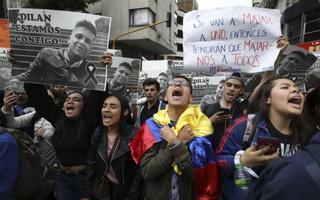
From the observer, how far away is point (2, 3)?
17984 mm

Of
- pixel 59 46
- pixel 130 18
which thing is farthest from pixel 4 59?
pixel 130 18

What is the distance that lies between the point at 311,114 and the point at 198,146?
0.98m

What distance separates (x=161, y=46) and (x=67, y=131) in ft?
103

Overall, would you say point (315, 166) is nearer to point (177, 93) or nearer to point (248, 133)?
point (248, 133)

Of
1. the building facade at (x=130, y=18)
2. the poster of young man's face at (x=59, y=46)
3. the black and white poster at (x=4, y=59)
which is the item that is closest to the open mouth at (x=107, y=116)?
the poster of young man's face at (x=59, y=46)

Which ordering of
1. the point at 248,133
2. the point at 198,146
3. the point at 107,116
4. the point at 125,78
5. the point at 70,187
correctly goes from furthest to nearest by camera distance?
the point at 125,78
the point at 70,187
the point at 107,116
the point at 198,146
the point at 248,133

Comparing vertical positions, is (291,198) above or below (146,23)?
below

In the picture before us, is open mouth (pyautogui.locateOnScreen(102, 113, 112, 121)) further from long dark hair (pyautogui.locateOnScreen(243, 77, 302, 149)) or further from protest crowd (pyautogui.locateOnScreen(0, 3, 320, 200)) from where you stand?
long dark hair (pyautogui.locateOnScreen(243, 77, 302, 149))

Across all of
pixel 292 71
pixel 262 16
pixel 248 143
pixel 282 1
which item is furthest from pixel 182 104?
pixel 282 1

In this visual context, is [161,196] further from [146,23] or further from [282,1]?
[146,23]

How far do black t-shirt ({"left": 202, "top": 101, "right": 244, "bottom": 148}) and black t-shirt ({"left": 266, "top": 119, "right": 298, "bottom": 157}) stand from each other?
3.66 ft

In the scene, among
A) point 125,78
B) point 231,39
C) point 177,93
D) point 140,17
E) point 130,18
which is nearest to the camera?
point 177,93

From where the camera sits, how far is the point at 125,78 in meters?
5.80

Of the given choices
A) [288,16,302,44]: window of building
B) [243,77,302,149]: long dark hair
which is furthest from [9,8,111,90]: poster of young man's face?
[288,16,302,44]: window of building
